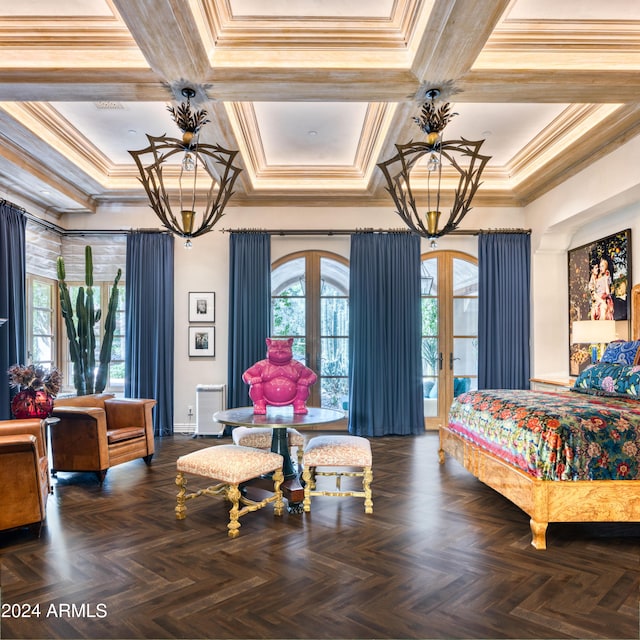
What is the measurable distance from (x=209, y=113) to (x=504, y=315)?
4273 mm

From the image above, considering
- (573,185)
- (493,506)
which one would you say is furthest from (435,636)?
(573,185)

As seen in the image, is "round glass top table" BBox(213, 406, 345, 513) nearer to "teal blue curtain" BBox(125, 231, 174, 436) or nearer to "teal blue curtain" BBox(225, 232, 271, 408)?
"teal blue curtain" BBox(225, 232, 271, 408)

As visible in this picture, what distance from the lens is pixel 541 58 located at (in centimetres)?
355

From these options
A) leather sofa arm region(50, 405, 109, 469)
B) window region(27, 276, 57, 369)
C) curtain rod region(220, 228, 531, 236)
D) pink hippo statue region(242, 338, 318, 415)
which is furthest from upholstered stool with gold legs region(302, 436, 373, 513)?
window region(27, 276, 57, 369)

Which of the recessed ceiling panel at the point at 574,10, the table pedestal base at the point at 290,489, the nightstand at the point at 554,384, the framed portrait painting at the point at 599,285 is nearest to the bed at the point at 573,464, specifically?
the table pedestal base at the point at 290,489

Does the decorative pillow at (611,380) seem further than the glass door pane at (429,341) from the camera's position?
No

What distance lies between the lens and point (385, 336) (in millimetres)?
6395

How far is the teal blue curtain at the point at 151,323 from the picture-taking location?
634cm

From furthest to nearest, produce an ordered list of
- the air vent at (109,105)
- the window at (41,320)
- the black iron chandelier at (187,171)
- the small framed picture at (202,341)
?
the small framed picture at (202,341), the window at (41,320), the air vent at (109,105), the black iron chandelier at (187,171)

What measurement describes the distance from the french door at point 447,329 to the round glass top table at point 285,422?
307 centimetres

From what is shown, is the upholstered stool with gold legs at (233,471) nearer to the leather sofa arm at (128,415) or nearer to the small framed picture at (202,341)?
the leather sofa arm at (128,415)

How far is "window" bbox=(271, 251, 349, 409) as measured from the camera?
21.9 ft

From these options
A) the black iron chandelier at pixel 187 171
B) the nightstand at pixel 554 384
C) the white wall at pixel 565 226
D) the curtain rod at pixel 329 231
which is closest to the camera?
the black iron chandelier at pixel 187 171

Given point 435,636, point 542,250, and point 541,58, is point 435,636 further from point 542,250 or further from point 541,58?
point 542,250
